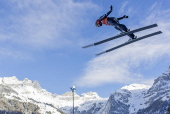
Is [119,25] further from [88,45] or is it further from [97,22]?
[88,45]

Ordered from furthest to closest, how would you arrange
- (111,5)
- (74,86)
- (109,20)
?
(74,86) → (109,20) → (111,5)

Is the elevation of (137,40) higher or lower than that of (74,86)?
lower

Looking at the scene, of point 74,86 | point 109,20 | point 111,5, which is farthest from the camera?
point 74,86

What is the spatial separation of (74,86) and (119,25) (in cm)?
4764

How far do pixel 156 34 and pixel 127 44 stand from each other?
2.43m

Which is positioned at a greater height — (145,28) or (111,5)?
(111,5)

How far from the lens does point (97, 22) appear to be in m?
18.3

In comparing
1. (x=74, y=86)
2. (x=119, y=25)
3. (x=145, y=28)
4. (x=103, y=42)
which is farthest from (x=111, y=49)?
(x=74, y=86)

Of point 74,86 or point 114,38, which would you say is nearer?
point 114,38

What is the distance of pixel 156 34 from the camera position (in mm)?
18406

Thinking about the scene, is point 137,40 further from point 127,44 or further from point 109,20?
point 109,20

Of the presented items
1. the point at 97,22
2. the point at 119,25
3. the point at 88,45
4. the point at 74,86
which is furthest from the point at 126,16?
the point at 74,86

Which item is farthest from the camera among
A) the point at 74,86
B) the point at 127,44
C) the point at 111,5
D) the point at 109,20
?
the point at 74,86

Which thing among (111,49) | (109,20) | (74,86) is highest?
(74,86)
